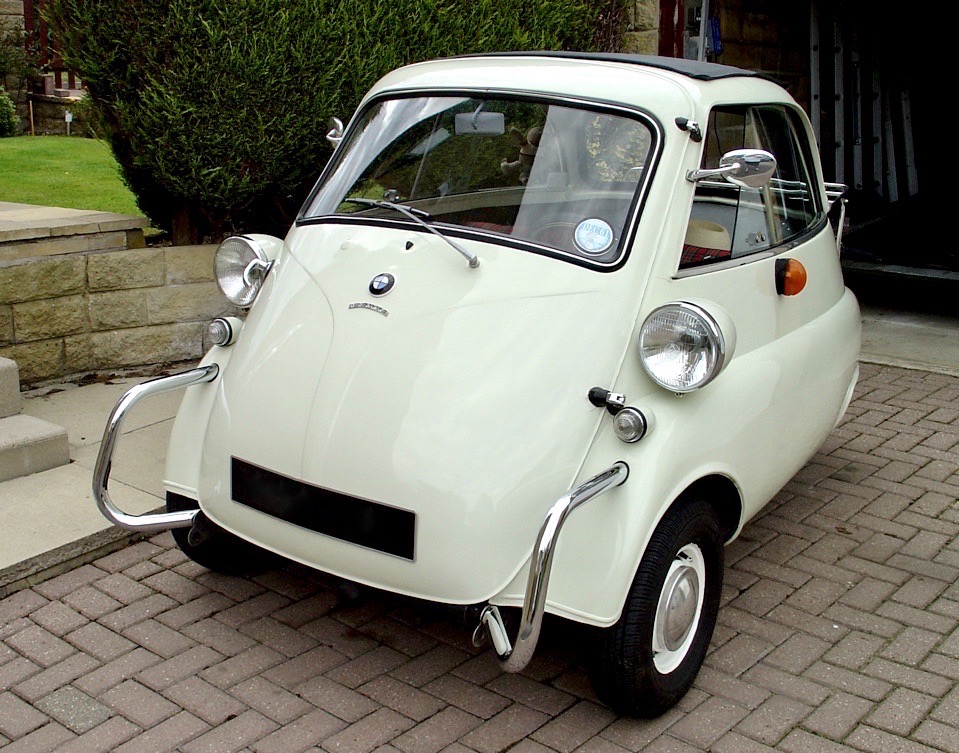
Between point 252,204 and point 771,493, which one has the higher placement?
point 252,204

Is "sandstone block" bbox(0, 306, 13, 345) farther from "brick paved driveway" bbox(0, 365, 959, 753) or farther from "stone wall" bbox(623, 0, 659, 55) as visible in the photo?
"stone wall" bbox(623, 0, 659, 55)

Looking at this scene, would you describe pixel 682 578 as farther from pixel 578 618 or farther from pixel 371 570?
pixel 371 570

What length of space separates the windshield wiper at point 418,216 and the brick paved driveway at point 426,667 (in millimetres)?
1110

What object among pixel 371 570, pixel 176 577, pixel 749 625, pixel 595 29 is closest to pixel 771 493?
pixel 749 625

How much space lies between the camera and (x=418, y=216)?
3566 mm

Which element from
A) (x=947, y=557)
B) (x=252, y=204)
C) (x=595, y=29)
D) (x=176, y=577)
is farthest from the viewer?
(x=595, y=29)

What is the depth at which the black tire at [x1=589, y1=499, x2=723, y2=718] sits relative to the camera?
119 inches

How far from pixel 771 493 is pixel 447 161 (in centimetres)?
168

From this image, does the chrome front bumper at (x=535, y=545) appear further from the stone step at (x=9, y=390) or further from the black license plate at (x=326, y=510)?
the stone step at (x=9, y=390)

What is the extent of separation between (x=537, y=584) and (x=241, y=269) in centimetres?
A: 188

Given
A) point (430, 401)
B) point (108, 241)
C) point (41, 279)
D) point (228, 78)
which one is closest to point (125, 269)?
point (108, 241)

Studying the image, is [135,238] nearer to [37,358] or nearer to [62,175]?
[37,358]

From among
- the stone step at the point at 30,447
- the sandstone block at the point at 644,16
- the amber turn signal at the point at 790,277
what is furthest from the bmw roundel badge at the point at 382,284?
the sandstone block at the point at 644,16

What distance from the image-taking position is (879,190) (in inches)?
473
